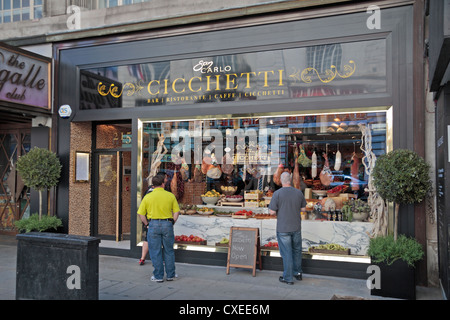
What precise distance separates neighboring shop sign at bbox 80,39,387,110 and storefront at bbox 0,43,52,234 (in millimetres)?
977

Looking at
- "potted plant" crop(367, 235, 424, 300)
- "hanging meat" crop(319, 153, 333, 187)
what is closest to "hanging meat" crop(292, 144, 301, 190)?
"hanging meat" crop(319, 153, 333, 187)

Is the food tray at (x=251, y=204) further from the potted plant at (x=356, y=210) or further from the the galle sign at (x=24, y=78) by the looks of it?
the the galle sign at (x=24, y=78)

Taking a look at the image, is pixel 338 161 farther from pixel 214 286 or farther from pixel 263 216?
pixel 214 286

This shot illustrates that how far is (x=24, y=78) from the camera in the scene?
9094mm

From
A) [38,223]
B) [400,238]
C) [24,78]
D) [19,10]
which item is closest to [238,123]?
[400,238]

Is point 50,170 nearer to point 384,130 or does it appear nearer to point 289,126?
point 289,126

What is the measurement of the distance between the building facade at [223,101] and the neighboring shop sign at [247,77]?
23 mm

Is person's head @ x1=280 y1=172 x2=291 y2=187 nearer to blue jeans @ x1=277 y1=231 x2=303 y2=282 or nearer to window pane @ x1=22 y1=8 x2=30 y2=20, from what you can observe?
blue jeans @ x1=277 y1=231 x2=303 y2=282

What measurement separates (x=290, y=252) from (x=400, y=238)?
1780mm

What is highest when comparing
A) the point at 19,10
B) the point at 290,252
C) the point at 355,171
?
the point at 19,10

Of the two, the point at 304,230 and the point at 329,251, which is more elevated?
the point at 304,230

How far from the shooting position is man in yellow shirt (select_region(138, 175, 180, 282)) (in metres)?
6.83

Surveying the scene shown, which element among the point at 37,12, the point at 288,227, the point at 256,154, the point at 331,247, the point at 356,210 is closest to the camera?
the point at 288,227

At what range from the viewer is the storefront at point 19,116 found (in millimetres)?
8703
